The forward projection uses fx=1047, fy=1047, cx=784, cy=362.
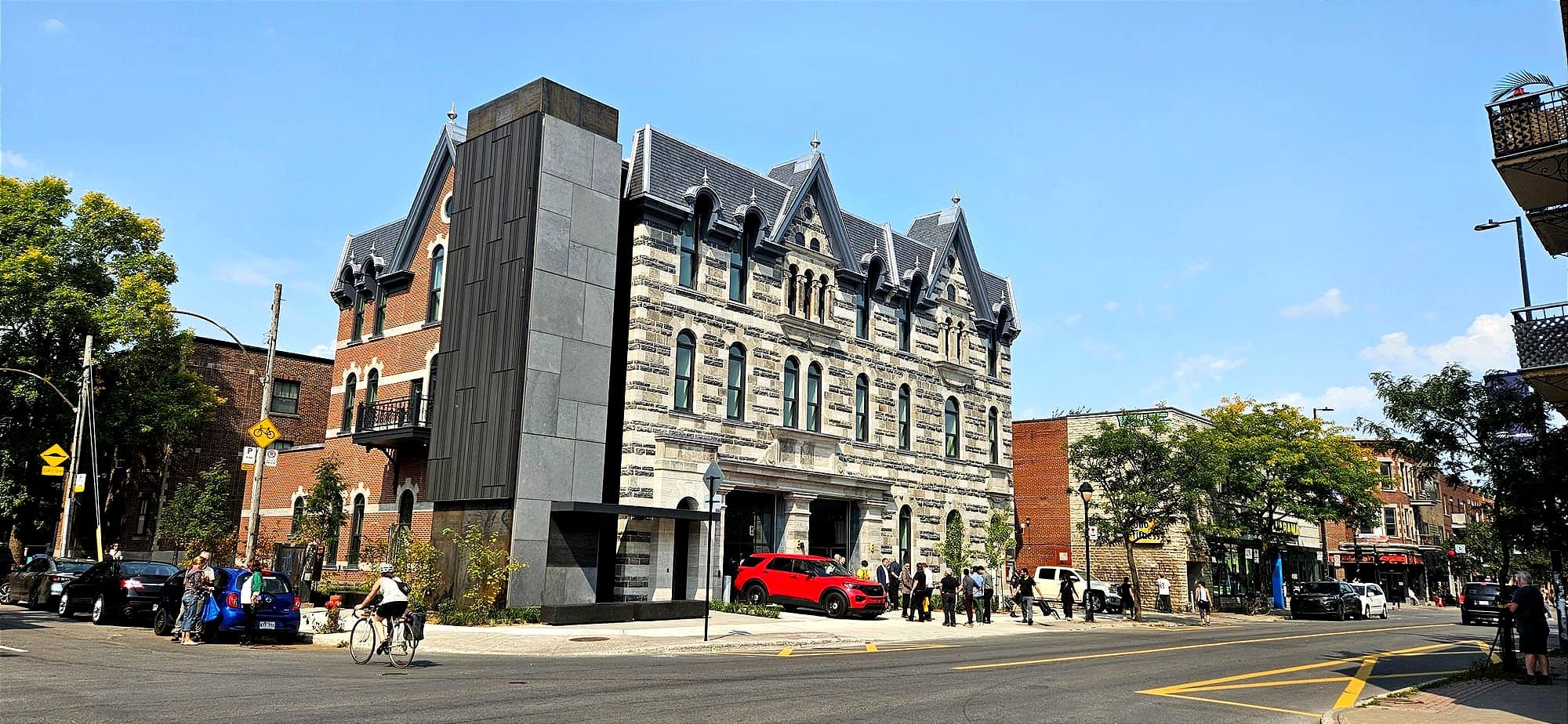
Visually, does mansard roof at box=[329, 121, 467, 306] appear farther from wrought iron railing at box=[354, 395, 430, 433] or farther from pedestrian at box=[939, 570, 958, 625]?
pedestrian at box=[939, 570, 958, 625]

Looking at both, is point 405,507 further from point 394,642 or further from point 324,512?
point 394,642

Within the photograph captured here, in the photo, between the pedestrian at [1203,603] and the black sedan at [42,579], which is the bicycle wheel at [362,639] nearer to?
the black sedan at [42,579]

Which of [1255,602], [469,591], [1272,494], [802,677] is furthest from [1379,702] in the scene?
[1255,602]

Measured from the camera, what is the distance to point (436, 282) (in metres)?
33.4

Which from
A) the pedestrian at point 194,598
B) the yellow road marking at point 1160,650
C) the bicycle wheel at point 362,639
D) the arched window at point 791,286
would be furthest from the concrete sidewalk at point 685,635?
the arched window at point 791,286

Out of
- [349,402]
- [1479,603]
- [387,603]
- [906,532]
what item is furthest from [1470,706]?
[349,402]

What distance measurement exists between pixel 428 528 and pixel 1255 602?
37799 mm

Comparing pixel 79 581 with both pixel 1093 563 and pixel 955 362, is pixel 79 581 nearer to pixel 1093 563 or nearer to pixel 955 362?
pixel 955 362

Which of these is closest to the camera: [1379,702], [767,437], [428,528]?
[1379,702]

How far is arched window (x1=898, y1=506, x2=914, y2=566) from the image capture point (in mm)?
40188

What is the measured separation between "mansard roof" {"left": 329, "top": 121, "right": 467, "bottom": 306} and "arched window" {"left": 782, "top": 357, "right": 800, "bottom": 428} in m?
12.8

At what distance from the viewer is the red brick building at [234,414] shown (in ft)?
Answer: 148

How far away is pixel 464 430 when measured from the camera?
28.4 m

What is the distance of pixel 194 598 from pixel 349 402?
54.7 feet
